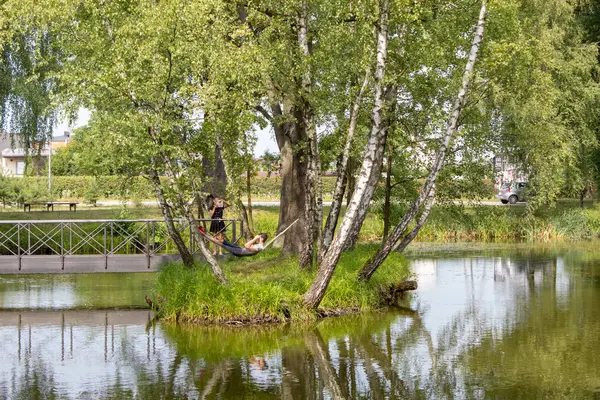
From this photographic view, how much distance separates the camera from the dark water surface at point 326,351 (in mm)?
13547

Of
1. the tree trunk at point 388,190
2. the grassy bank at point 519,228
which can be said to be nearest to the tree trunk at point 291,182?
the tree trunk at point 388,190

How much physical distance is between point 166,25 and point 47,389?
7.65 meters

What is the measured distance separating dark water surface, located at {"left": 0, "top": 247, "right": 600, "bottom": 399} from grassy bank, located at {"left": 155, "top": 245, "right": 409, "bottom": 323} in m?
0.45

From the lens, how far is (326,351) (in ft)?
53.3

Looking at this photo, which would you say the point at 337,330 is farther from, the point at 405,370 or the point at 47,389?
the point at 47,389

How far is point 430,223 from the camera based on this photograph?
3953 centimetres

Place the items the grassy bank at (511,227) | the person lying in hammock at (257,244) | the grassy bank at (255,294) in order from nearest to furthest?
the grassy bank at (255,294) < the person lying in hammock at (257,244) < the grassy bank at (511,227)

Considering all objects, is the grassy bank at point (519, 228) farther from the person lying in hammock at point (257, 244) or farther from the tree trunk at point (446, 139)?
the tree trunk at point (446, 139)

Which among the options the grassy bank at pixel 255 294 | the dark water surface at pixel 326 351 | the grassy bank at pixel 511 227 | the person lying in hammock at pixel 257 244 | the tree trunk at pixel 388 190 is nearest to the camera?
the dark water surface at pixel 326 351

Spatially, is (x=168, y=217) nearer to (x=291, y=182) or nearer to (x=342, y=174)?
(x=342, y=174)

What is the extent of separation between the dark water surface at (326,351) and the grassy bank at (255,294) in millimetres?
452

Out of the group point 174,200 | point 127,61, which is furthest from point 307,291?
point 127,61

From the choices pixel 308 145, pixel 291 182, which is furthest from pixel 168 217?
pixel 291 182

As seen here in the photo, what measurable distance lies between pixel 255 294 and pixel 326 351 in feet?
9.80
